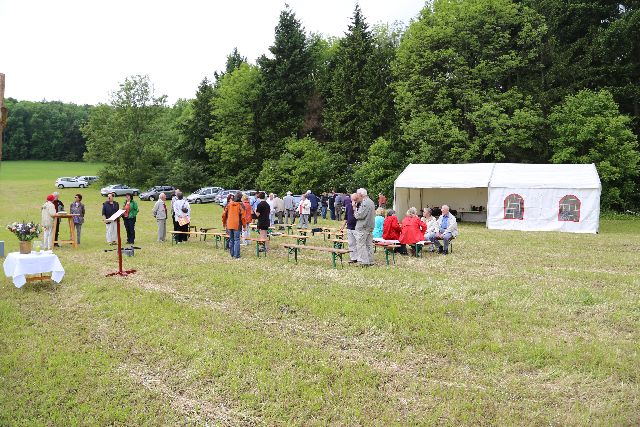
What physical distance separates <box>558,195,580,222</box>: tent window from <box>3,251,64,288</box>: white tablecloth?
17.2 m

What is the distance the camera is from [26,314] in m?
7.04

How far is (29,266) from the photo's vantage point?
835 centimetres

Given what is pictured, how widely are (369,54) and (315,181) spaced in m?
10.1

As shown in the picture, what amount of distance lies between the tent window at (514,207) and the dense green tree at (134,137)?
33011mm

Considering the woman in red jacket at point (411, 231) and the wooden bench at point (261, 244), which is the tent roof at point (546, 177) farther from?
the wooden bench at point (261, 244)

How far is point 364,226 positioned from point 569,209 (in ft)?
39.9

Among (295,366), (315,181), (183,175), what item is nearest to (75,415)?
(295,366)

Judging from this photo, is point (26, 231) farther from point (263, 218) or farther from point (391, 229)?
point (391, 229)

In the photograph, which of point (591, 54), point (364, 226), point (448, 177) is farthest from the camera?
point (591, 54)

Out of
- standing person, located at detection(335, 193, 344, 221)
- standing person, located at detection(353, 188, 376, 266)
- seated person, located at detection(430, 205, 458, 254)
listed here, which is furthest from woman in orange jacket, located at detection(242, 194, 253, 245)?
standing person, located at detection(335, 193, 344, 221)

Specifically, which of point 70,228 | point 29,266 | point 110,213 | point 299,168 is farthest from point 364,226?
point 299,168

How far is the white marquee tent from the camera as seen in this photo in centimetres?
1855

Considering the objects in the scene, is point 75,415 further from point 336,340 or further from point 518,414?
point 518,414

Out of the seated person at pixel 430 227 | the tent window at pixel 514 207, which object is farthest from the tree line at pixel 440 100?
the seated person at pixel 430 227
